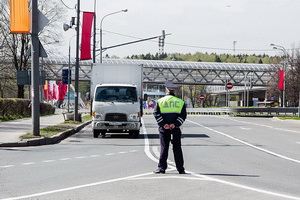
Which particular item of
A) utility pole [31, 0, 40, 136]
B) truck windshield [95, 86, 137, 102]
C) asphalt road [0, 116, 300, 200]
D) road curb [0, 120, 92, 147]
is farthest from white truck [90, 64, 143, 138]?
asphalt road [0, 116, 300, 200]

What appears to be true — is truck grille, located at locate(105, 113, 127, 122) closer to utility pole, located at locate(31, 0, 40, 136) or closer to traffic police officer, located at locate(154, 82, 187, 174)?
utility pole, located at locate(31, 0, 40, 136)

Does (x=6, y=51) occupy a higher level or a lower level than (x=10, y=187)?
higher

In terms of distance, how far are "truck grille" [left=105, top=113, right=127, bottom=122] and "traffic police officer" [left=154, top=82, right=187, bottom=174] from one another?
11942mm

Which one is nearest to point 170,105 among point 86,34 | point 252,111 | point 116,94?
point 116,94

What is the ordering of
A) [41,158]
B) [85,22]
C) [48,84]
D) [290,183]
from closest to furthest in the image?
[290,183], [41,158], [85,22], [48,84]

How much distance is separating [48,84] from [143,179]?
194 feet

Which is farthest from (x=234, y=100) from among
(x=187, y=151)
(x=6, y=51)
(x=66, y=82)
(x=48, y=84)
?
(x=187, y=151)

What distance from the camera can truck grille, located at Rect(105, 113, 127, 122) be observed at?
72.6ft

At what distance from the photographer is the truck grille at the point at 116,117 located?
72.6 feet

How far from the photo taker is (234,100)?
155000mm

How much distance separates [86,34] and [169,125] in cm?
2629

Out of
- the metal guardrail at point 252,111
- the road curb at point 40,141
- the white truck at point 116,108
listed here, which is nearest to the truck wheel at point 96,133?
the white truck at point 116,108

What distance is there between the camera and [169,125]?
10.1m

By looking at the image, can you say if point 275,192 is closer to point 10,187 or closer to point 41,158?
point 10,187
